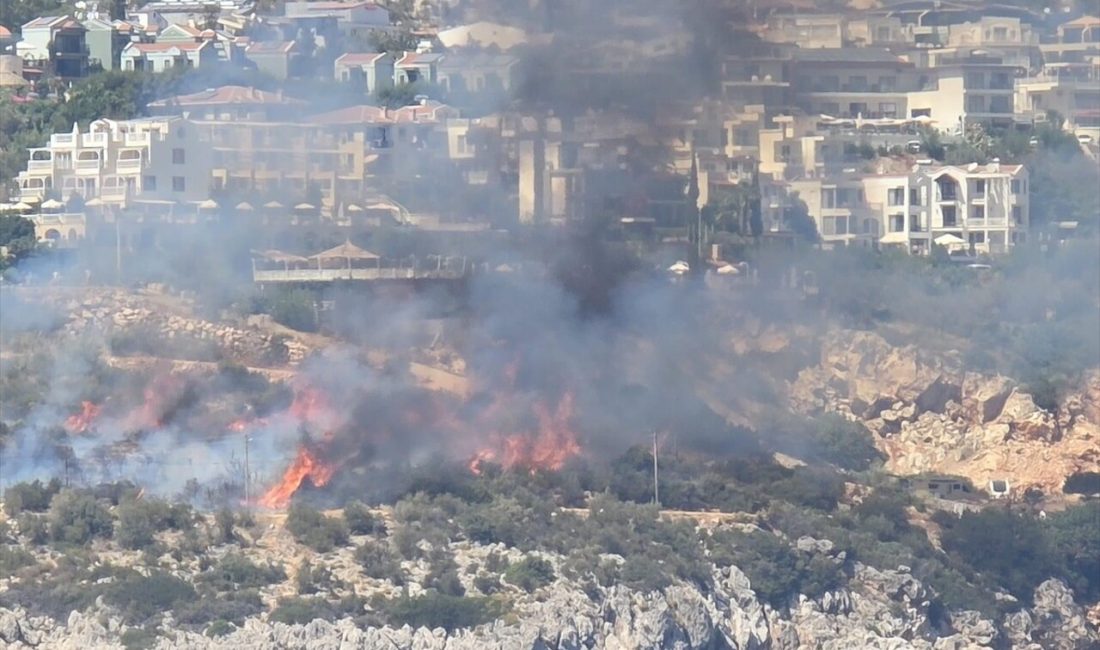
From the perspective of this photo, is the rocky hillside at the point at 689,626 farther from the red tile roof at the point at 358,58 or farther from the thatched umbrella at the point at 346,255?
the red tile roof at the point at 358,58

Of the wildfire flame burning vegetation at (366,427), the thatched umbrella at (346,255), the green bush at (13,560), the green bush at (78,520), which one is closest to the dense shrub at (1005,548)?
the wildfire flame burning vegetation at (366,427)

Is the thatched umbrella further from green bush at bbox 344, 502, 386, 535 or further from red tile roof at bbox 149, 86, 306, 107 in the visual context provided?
green bush at bbox 344, 502, 386, 535

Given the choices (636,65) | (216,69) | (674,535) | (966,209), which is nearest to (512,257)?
(636,65)

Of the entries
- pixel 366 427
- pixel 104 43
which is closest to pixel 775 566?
pixel 366 427

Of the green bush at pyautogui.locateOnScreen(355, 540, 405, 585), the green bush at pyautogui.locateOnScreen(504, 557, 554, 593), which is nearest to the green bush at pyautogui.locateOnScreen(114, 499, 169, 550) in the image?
the green bush at pyautogui.locateOnScreen(355, 540, 405, 585)

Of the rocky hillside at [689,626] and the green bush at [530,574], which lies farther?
the green bush at [530,574]

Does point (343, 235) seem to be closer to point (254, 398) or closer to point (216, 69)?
point (254, 398)
